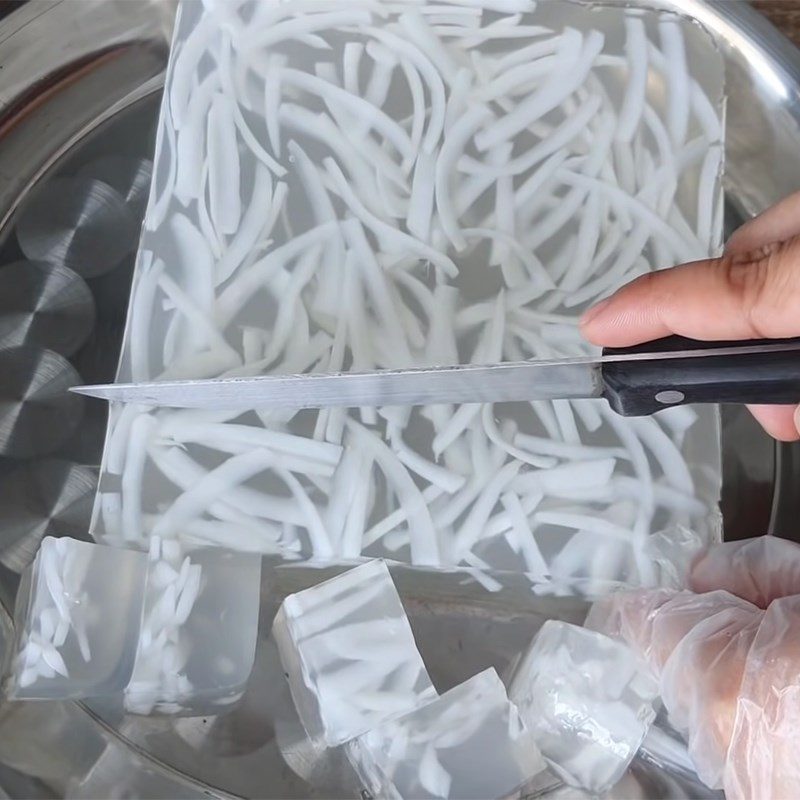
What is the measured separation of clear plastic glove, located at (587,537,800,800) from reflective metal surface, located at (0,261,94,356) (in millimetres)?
496

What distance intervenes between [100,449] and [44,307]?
134mm

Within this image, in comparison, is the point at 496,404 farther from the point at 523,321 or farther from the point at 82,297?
the point at 82,297

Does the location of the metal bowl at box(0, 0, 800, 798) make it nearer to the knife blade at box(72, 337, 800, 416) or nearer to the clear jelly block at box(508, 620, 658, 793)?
the clear jelly block at box(508, 620, 658, 793)

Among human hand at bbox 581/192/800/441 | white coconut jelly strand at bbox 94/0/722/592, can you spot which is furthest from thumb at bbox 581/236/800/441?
white coconut jelly strand at bbox 94/0/722/592

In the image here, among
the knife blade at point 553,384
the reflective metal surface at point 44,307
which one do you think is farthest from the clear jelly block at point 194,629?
the reflective metal surface at point 44,307

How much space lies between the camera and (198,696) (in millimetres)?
616

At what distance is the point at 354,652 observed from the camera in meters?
0.60

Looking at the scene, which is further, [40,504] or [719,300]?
[40,504]

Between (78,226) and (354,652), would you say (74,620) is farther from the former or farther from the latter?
(78,226)

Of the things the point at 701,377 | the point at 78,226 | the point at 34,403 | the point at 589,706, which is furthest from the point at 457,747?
the point at 78,226

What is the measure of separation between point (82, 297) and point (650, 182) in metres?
0.49

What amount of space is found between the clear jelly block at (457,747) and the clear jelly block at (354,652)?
0.02 metres

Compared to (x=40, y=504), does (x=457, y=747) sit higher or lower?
lower

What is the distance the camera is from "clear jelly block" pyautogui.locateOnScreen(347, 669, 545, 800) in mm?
603
